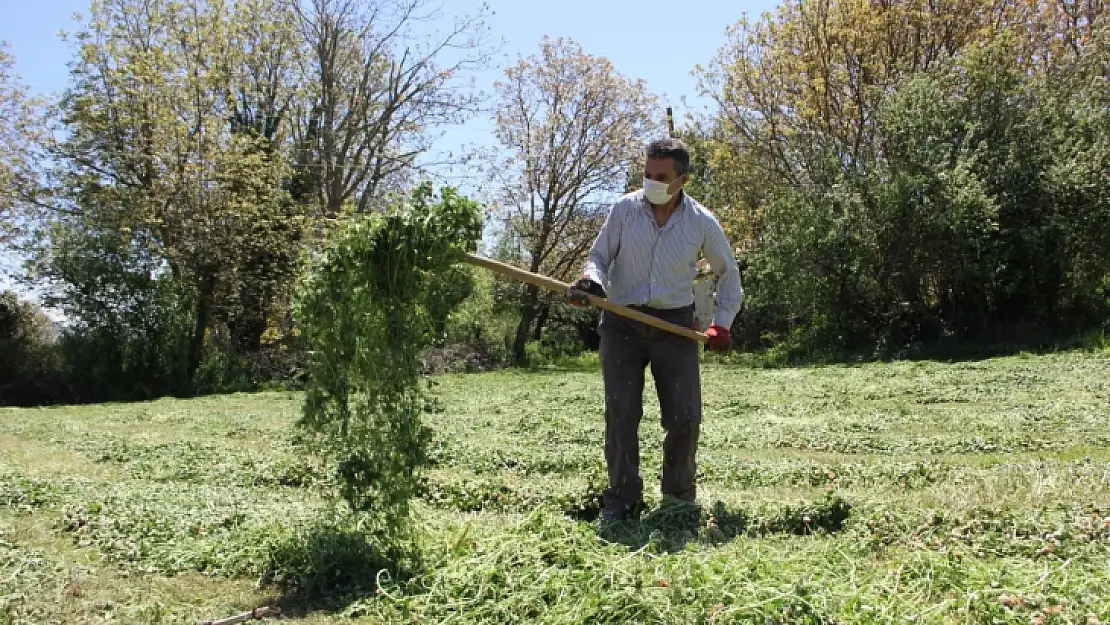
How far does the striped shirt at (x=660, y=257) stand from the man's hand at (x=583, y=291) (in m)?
0.10

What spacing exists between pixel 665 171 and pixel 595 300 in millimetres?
867

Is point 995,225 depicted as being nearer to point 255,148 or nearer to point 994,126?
point 994,126

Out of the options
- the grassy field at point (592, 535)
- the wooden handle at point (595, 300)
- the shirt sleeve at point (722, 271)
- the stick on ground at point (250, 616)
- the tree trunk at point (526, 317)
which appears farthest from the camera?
the tree trunk at point (526, 317)

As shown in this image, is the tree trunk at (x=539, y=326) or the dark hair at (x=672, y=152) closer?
the dark hair at (x=672, y=152)

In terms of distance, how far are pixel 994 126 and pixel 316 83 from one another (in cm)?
1607

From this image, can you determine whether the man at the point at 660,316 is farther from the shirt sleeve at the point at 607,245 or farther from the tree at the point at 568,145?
the tree at the point at 568,145

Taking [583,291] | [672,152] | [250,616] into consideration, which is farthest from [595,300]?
[250,616]

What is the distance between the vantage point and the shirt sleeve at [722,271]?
17.0 feet

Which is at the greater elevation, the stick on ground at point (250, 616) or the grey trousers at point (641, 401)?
→ the grey trousers at point (641, 401)

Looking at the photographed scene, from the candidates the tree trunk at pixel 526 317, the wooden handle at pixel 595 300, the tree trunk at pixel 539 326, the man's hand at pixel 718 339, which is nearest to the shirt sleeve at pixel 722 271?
the man's hand at pixel 718 339

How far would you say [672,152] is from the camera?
198 inches

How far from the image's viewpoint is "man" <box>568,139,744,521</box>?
5.05 m

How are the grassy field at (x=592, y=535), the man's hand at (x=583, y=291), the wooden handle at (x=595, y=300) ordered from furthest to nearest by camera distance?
the man's hand at (x=583, y=291), the wooden handle at (x=595, y=300), the grassy field at (x=592, y=535)

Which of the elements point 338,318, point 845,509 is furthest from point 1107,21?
point 338,318
